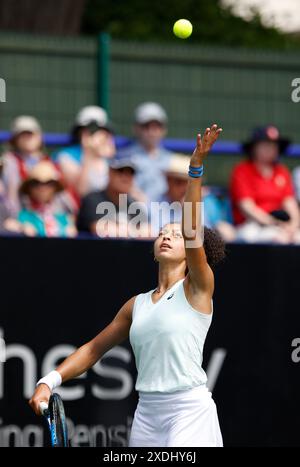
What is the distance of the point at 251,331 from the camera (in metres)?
9.02

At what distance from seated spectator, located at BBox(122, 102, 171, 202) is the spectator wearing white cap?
0.72 m

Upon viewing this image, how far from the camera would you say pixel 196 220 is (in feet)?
20.6

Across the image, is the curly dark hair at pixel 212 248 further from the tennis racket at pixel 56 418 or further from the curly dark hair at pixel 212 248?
the tennis racket at pixel 56 418

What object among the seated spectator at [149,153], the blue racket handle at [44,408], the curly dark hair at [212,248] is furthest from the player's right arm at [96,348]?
the seated spectator at [149,153]

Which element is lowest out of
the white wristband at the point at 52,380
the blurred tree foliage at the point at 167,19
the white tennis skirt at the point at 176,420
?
the white tennis skirt at the point at 176,420

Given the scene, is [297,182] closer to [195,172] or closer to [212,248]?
[212,248]

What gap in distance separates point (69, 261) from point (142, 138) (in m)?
1.79

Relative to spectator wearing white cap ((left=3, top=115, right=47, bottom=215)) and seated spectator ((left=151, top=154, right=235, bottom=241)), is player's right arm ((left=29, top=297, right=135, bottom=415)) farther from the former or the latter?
spectator wearing white cap ((left=3, top=115, right=47, bottom=215))

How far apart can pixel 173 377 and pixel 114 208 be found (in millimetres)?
2791

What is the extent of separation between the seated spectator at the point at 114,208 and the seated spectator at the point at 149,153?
50cm

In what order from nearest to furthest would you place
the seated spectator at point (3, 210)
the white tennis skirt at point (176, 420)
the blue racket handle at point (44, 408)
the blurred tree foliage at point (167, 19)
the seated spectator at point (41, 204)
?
the blue racket handle at point (44, 408) < the white tennis skirt at point (176, 420) < the seated spectator at point (3, 210) < the seated spectator at point (41, 204) < the blurred tree foliage at point (167, 19)

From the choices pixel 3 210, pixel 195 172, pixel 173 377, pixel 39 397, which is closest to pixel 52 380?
pixel 39 397

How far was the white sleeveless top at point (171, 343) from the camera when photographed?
6555mm

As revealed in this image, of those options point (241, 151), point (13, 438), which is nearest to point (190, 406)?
point (13, 438)
